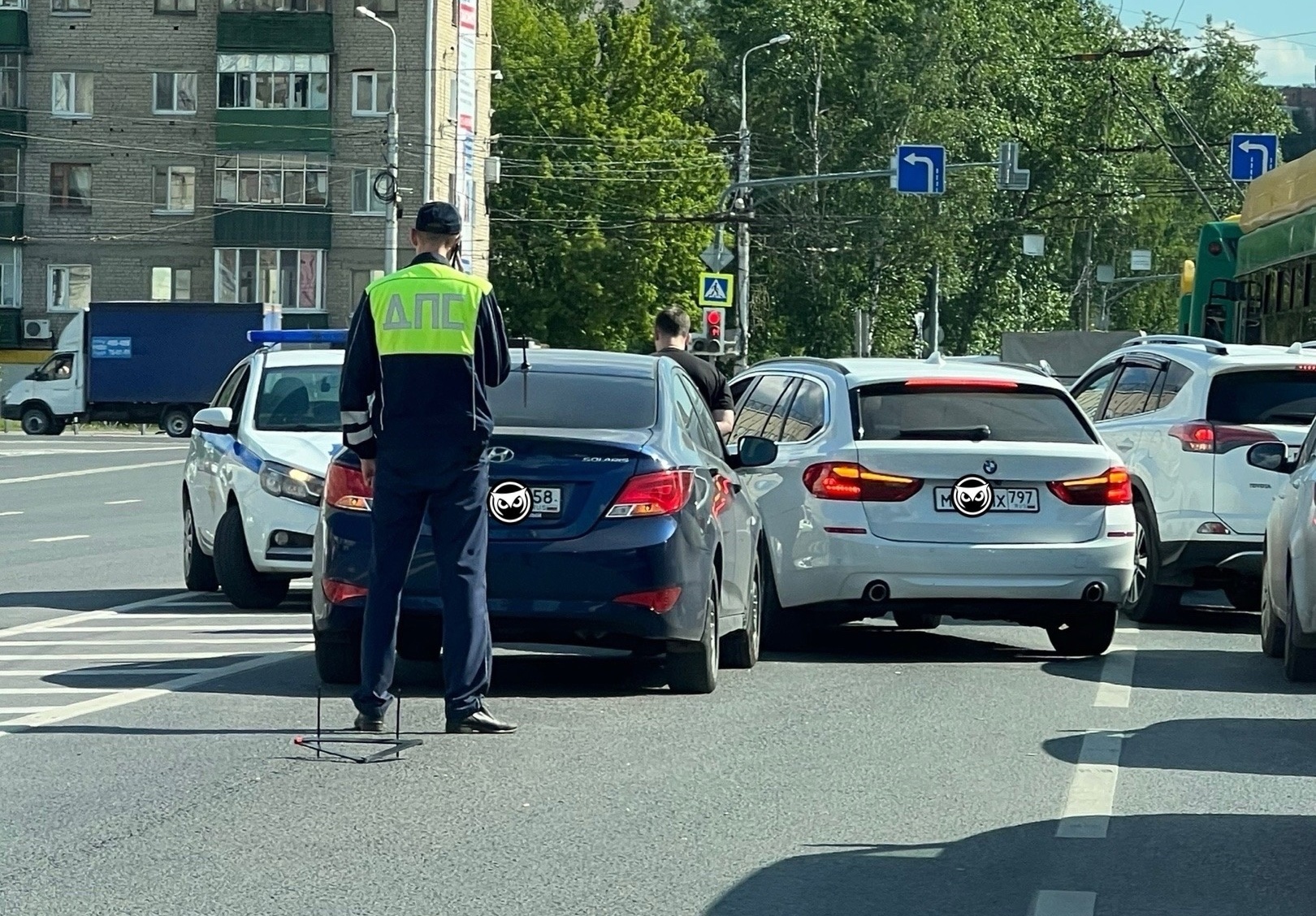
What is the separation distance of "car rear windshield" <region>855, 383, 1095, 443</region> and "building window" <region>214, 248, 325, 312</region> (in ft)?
201

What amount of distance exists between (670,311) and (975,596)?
4833 millimetres

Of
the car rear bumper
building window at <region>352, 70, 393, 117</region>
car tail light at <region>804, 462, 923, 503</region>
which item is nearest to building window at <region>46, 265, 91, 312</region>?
building window at <region>352, 70, 393, 117</region>

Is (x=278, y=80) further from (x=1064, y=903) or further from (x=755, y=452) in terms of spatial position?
(x=1064, y=903)

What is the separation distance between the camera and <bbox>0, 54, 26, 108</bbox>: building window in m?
73.8

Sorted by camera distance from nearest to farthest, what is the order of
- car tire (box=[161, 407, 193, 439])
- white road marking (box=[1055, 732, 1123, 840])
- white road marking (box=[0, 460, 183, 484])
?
white road marking (box=[1055, 732, 1123, 840]) → white road marking (box=[0, 460, 183, 484]) → car tire (box=[161, 407, 193, 439])

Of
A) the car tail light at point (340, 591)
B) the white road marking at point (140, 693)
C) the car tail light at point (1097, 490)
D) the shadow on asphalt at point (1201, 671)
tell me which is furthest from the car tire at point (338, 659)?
the car tail light at point (1097, 490)

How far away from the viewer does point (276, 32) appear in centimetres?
7344

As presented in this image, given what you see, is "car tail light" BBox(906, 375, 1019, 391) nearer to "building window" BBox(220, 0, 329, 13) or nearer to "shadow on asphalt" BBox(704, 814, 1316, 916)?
"shadow on asphalt" BBox(704, 814, 1316, 916)

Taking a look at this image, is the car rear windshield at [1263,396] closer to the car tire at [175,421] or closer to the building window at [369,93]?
the car tire at [175,421]

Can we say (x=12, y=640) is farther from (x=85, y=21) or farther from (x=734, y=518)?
(x=85, y=21)

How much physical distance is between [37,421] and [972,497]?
164 ft

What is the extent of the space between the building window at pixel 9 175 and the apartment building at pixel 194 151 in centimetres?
5

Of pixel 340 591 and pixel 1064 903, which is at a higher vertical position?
pixel 340 591

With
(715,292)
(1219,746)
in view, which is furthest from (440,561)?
(715,292)
